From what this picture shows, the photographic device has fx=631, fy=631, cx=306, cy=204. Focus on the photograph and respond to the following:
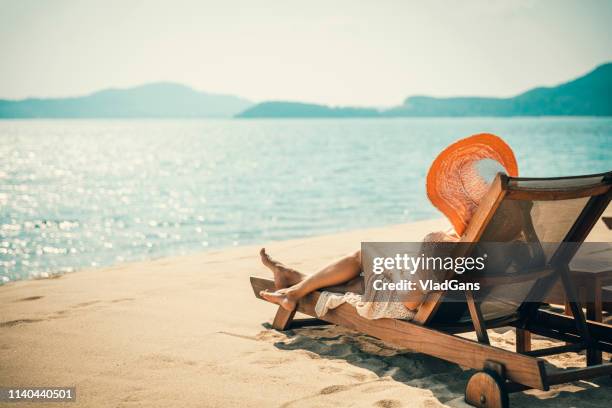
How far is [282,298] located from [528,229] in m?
1.90

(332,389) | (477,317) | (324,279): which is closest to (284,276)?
(324,279)

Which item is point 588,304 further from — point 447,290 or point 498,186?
point 498,186

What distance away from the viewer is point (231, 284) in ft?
21.1

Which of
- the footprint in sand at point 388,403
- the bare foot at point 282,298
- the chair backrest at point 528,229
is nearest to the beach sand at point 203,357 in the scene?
the footprint in sand at point 388,403

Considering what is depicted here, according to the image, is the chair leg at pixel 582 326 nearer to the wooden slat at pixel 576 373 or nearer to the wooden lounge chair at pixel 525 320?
the wooden lounge chair at pixel 525 320

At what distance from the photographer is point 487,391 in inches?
125

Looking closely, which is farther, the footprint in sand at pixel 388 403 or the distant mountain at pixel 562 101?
the distant mountain at pixel 562 101

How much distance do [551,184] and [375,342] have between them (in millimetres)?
1809

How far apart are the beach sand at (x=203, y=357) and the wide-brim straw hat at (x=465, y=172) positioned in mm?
1040

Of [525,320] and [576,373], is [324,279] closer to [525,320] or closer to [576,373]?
[525,320]

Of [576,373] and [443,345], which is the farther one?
[443,345]

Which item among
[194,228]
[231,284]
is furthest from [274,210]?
[231,284]

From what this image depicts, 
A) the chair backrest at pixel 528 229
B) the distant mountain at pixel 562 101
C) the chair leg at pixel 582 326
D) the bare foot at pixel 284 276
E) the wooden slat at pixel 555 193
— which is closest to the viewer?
the wooden slat at pixel 555 193

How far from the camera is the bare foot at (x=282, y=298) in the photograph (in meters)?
4.52
